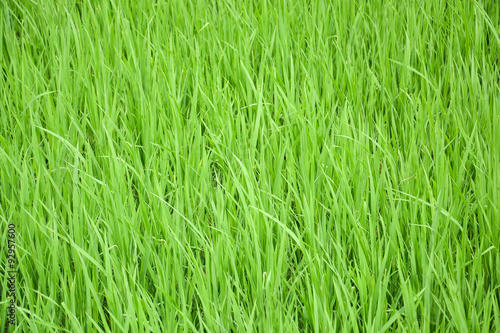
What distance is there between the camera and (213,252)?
928 millimetres

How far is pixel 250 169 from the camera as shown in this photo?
1159mm

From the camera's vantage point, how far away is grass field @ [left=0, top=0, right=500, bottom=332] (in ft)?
3.00

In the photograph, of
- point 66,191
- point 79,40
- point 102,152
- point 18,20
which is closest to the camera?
point 66,191

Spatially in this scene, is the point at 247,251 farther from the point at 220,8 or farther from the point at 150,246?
the point at 220,8

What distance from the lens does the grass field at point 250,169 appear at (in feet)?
3.00

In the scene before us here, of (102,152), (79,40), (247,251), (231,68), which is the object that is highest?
(79,40)

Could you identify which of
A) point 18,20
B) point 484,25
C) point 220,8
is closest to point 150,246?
point 220,8

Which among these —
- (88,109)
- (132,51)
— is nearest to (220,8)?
(132,51)

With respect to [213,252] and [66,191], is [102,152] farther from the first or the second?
[213,252]

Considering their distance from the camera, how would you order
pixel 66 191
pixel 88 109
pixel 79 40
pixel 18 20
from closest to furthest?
pixel 66 191, pixel 88 109, pixel 79 40, pixel 18 20

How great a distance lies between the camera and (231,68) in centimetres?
157

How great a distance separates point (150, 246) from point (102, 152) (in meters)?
0.38

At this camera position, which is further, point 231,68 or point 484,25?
point 484,25

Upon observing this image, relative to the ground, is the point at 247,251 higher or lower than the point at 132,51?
lower
